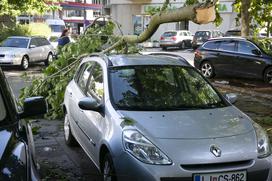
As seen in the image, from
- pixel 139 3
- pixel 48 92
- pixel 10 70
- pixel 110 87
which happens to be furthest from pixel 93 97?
pixel 139 3

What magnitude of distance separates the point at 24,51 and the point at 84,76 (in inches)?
568

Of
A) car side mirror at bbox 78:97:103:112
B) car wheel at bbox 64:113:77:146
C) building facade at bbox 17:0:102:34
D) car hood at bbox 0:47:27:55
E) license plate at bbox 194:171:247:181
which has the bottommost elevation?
car wheel at bbox 64:113:77:146

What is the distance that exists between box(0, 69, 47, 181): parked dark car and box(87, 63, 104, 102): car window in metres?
1.80

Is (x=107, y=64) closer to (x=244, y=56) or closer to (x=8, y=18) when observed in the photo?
(x=244, y=56)

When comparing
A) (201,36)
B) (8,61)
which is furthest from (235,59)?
(201,36)

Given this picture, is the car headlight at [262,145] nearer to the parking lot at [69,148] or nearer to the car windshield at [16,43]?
the parking lot at [69,148]

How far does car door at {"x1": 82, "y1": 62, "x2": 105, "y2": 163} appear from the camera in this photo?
16.8 ft

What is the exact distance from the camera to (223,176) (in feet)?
13.6

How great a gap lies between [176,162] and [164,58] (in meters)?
2.38

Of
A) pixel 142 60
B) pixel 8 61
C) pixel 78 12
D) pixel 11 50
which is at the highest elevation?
pixel 78 12

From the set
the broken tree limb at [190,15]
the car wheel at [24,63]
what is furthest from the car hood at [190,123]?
the car wheel at [24,63]

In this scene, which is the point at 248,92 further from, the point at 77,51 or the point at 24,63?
the point at 24,63

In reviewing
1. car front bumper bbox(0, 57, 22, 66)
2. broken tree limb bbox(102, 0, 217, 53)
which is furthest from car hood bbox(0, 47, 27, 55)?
broken tree limb bbox(102, 0, 217, 53)

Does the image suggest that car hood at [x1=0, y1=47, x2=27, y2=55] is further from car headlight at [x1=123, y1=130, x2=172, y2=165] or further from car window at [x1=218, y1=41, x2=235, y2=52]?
car headlight at [x1=123, y1=130, x2=172, y2=165]
